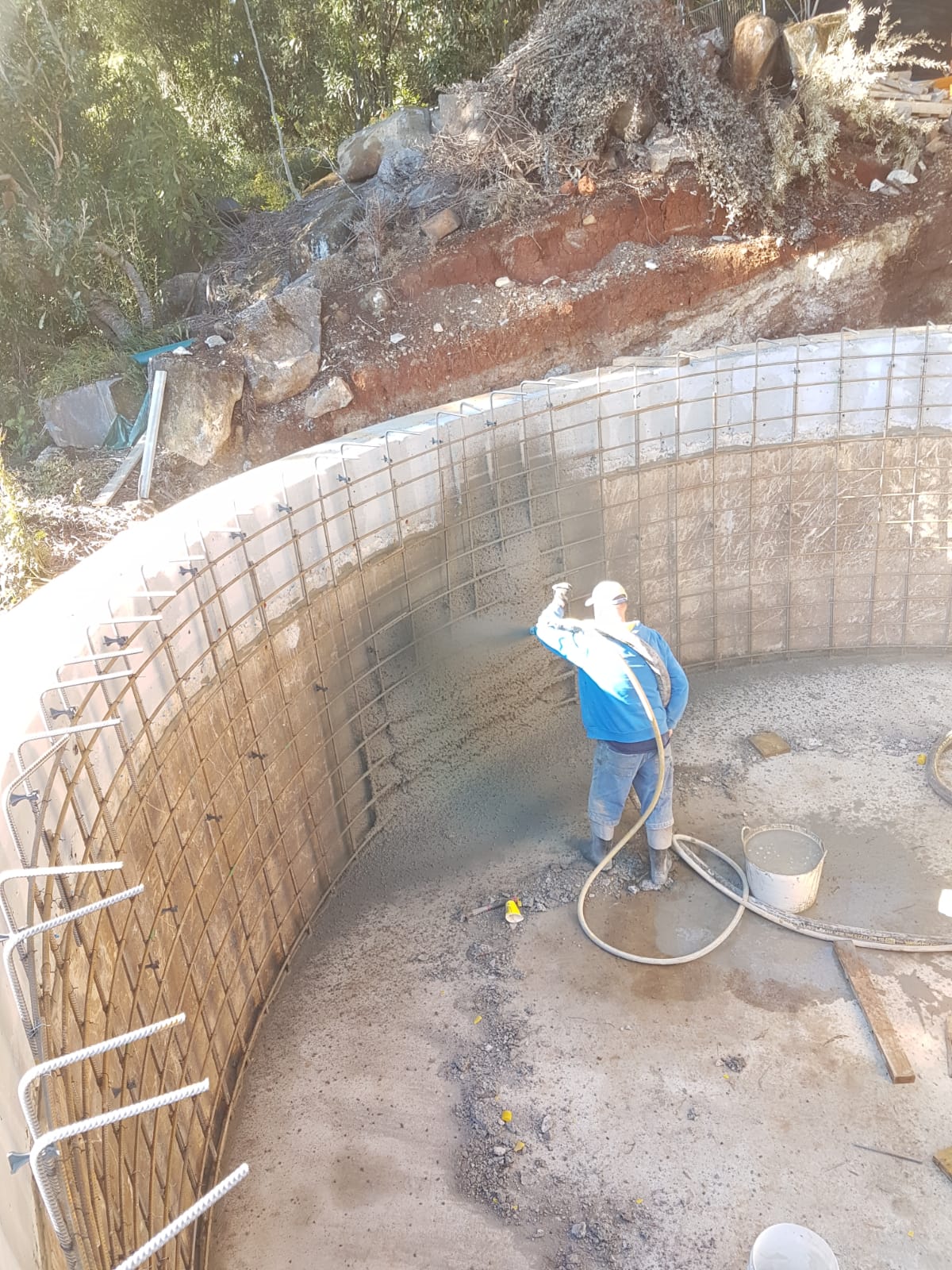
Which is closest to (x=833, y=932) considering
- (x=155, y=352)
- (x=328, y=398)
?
(x=328, y=398)

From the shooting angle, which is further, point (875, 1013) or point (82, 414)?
point (82, 414)

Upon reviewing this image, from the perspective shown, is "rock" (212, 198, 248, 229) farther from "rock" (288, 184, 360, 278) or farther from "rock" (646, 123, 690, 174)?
"rock" (646, 123, 690, 174)

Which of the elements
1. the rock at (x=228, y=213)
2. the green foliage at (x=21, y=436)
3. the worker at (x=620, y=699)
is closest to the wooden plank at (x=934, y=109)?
the rock at (x=228, y=213)

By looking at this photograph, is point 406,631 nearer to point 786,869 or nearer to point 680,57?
point 786,869

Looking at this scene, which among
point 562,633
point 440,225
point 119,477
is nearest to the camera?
point 562,633

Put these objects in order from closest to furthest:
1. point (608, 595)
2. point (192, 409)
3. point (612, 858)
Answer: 1. point (608, 595)
2. point (612, 858)
3. point (192, 409)

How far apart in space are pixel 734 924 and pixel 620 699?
1.24 meters

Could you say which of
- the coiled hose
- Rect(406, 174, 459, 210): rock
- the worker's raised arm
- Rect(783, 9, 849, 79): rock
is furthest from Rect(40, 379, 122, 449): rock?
Rect(783, 9, 849, 79): rock

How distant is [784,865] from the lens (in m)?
4.57

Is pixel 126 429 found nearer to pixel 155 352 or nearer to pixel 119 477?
pixel 119 477

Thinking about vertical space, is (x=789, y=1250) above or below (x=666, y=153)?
below

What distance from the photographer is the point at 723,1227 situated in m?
3.31

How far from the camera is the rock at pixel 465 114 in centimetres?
796

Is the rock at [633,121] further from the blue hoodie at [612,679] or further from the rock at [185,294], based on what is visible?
the blue hoodie at [612,679]
